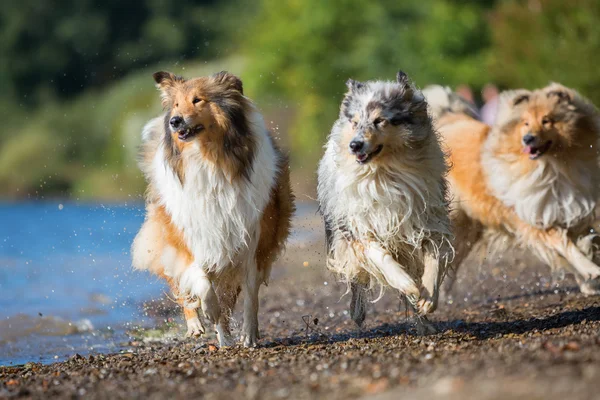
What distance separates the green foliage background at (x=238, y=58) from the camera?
871 inches

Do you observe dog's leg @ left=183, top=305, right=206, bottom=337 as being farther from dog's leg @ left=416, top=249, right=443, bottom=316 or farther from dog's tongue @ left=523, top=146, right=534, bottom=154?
dog's tongue @ left=523, top=146, right=534, bottom=154

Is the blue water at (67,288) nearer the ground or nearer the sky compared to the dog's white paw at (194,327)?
nearer the ground

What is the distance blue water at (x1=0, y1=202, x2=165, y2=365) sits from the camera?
26.0 feet

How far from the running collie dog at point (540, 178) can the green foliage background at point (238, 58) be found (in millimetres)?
8726

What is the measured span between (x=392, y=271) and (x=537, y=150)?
2.37 meters

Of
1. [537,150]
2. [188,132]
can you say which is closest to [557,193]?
[537,150]

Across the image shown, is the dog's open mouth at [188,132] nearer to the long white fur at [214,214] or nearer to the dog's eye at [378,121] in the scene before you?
the long white fur at [214,214]

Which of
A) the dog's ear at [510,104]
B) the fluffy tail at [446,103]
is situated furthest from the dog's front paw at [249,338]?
the fluffy tail at [446,103]

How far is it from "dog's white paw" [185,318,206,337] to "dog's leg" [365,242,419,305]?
1500 mm

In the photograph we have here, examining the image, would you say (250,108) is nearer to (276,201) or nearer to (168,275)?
(276,201)

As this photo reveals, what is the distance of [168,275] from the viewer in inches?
280

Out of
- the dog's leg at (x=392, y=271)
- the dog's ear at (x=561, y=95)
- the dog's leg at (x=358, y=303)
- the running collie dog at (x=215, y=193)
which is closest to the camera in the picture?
the dog's leg at (x=392, y=271)

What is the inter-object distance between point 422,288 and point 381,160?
0.96m

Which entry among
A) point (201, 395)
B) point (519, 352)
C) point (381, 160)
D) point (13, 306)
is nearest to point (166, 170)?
point (381, 160)
